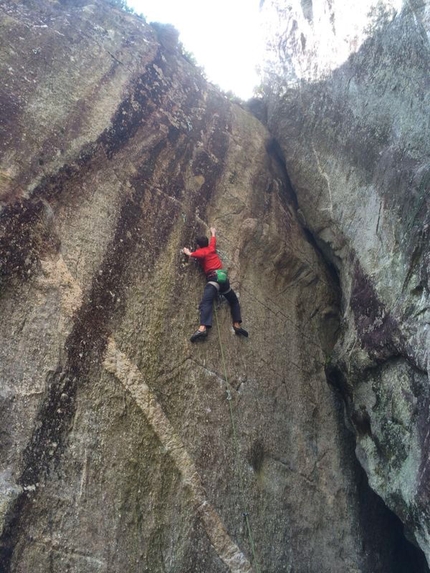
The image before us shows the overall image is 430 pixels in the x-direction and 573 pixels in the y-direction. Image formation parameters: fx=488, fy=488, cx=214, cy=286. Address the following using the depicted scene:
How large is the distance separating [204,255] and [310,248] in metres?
3.23

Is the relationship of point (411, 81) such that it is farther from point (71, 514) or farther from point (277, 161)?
point (71, 514)

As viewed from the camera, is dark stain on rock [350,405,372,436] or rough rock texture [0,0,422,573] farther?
dark stain on rock [350,405,372,436]

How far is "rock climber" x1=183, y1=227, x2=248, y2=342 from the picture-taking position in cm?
820

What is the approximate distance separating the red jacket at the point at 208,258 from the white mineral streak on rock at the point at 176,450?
2331 millimetres

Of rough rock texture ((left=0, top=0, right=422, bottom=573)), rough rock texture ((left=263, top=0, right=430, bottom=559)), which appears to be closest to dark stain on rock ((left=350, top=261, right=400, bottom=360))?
rough rock texture ((left=263, top=0, right=430, bottom=559))

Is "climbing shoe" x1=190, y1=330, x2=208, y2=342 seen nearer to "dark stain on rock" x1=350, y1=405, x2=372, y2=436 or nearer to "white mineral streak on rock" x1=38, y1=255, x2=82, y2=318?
"white mineral streak on rock" x1=38, y1=255, x2=82, y2=318

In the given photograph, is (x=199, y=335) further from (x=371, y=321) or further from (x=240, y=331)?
(x=371, y=321)

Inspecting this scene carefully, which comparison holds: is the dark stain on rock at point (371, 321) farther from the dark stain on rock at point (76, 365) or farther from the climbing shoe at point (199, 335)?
the dark stain on rock at point (76, 365)

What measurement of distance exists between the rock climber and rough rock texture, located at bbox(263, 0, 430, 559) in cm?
223

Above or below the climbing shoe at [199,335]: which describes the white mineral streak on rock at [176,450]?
below

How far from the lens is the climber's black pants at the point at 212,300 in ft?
26.8

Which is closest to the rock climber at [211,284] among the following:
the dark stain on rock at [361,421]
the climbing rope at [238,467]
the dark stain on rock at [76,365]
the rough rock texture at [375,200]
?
the climbing rope at [238,467]

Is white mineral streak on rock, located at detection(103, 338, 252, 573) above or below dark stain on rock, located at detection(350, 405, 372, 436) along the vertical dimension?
below

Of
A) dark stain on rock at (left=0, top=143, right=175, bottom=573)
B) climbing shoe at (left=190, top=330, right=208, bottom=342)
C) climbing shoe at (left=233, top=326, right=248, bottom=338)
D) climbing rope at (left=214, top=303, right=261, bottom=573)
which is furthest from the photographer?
climbing shoe at (left=233, top=326, right=248, bottom=338)
